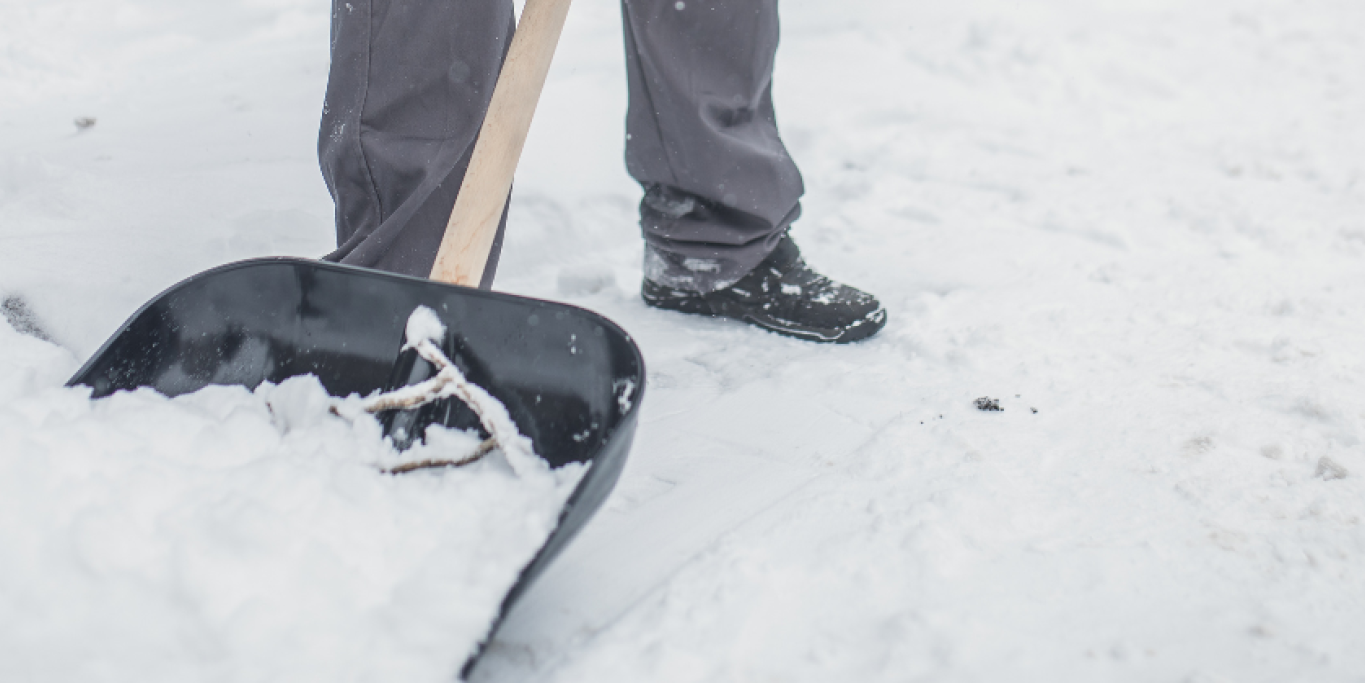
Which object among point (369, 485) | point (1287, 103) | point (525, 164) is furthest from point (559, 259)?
point (1287, 103)

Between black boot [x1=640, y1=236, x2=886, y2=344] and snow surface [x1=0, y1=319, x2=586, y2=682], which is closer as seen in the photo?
snow surface [x1=0, y1=319, x2=586, y2=682]

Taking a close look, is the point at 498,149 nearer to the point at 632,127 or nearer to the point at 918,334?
the point at 632,127

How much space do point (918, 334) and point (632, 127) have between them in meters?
0.60

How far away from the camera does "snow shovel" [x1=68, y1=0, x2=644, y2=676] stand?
86cm

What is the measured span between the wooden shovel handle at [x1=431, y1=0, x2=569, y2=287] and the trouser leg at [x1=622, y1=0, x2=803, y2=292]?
0.29 metres

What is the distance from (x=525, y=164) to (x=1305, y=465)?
1.56 m

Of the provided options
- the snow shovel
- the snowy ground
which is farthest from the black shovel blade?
the snowy ground

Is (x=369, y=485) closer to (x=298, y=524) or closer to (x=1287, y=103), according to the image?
(x=298, y=524)

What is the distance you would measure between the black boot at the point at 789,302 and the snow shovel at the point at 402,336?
0.53 meters

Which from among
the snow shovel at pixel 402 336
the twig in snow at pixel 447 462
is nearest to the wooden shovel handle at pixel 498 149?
the snow shovel at pixel 402 336

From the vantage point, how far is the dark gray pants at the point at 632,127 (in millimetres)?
1125

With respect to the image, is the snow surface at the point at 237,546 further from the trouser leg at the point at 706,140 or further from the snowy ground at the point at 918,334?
the trouser leg at the point at 706,140

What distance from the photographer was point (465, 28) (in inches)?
44.6

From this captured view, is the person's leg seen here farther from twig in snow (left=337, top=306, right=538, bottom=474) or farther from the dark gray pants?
twig in snow (left=337, top=306, right=538, bottom=474)
